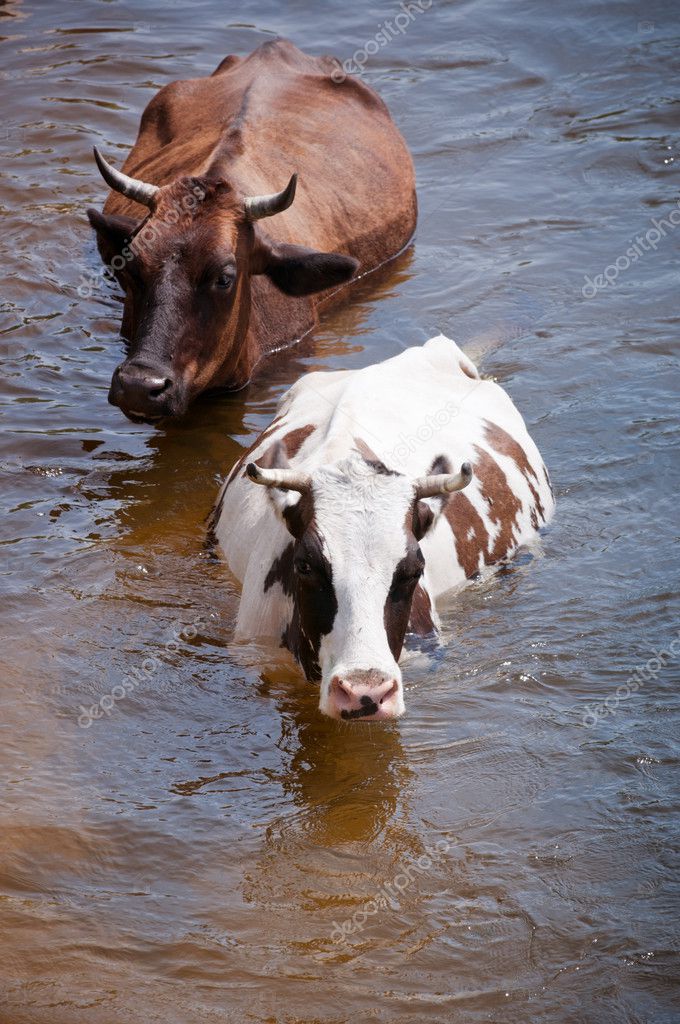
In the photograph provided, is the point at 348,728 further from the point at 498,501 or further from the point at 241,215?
the point at 241,215

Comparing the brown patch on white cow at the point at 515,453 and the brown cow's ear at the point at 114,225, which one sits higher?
the brown cow's ear at the point at 114,225

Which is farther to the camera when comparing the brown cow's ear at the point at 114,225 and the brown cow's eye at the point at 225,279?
the brown cow's ear at the point at 114,225

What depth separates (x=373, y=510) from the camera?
18.7 feet

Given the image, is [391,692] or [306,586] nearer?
[391,692]

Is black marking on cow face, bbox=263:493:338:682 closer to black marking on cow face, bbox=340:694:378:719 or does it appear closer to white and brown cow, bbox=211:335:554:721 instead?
white and brown cow, bbox=211:335:554:721

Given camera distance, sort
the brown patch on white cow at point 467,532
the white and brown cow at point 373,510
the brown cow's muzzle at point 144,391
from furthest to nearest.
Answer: the brown cow's muzzle at point 144,391 < the brown patch on white cow at point 467,532 < the white and brown cow at point 373,510

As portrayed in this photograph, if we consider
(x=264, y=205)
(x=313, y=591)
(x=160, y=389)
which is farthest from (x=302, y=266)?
(x=313, y=591)

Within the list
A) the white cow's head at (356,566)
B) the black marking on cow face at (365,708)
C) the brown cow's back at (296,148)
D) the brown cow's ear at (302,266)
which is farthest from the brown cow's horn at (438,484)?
the brown cow's back at (296,148)

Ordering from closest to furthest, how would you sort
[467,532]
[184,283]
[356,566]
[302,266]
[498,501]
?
[356,566], [467,532], [498,501], [184,283], [302,266]

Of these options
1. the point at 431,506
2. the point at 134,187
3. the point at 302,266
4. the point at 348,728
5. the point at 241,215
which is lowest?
the point at 348,728

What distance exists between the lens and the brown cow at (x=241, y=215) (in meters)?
8.86

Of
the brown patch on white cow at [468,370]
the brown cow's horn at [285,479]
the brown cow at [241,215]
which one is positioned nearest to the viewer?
the brown cow's horn at [285,479]

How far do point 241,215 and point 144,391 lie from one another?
1524mm

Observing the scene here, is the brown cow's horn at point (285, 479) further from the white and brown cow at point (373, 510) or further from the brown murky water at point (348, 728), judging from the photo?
the brown murky water at point (348, 728)
